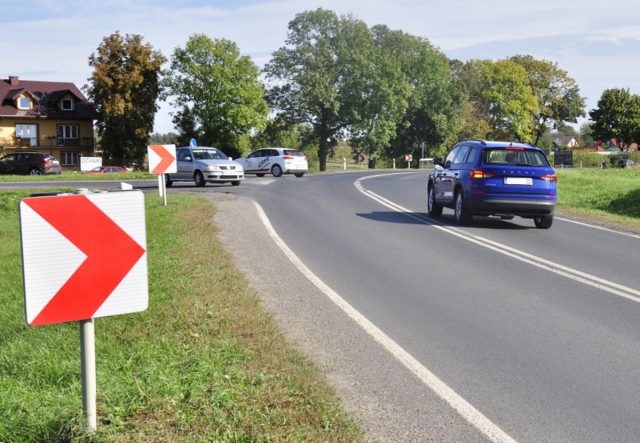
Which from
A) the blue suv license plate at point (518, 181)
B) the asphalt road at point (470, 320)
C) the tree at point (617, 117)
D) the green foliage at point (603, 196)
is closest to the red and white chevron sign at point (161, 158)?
the asphalt road at point (470, 320)

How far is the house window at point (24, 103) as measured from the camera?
232 feet

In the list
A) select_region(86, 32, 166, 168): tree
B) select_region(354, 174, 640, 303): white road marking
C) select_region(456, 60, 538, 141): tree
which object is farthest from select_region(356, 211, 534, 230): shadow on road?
select_region(456, 60, 538, 141): tree

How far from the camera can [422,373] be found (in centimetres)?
573

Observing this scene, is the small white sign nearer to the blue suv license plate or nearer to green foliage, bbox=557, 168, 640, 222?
green foliage, bbox=557, 168, 640, 222

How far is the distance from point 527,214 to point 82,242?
1264 centimetres

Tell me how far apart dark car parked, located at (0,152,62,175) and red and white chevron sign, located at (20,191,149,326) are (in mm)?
47440

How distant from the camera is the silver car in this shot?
97.6 feet

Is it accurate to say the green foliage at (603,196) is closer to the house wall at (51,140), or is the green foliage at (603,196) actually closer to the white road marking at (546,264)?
the white road marking at (546,264)

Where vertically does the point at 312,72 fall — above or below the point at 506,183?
above

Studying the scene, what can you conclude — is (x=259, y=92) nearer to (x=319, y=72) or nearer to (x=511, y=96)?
(x=319, y=72)

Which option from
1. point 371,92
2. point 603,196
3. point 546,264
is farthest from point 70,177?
point 371,92

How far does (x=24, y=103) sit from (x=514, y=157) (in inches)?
2580

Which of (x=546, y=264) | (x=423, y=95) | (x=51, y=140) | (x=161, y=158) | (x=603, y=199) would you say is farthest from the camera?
(x=423, y=95)

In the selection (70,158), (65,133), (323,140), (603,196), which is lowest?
(603,196)
